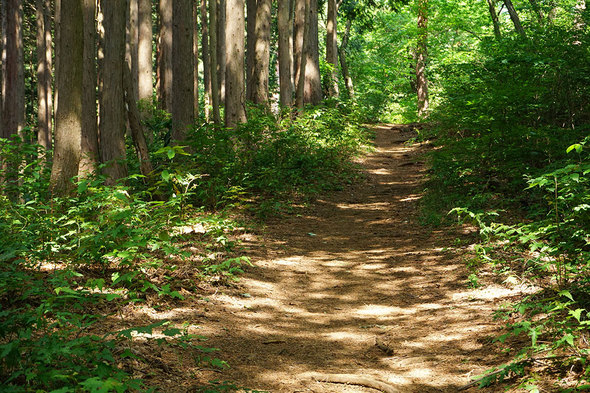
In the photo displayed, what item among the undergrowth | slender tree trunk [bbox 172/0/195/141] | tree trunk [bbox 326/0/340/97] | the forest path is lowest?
the forest path

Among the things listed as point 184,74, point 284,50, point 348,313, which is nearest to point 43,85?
point 284,50

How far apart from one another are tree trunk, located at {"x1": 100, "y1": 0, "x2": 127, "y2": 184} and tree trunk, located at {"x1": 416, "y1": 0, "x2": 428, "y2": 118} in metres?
16.3

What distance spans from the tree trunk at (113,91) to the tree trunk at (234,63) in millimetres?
2699

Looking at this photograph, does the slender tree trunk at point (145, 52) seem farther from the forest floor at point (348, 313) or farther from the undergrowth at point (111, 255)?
the forest floor at point (348, 313)

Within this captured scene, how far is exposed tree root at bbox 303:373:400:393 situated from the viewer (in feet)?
10.7

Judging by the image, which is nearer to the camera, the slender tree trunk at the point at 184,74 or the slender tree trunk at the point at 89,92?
the slender tree trunk at the point at 89,92

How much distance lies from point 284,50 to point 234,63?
343 cm

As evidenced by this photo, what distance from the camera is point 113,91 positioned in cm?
812

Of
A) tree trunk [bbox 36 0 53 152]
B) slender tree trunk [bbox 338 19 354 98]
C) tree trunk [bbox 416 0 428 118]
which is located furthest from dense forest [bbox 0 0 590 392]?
slender tree trunk [bbox 338 19 354 98]

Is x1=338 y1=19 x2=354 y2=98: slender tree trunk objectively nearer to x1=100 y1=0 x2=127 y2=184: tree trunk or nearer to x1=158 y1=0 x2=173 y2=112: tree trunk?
x1=158 y1=0 x2=173 y2=112: tree trunk

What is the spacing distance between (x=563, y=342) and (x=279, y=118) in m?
10.3

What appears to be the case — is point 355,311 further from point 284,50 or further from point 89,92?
point 284,50

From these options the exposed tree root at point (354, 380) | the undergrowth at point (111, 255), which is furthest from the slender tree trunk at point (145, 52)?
the exposed tree root at point (354, 380)

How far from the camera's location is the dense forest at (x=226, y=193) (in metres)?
3.15
